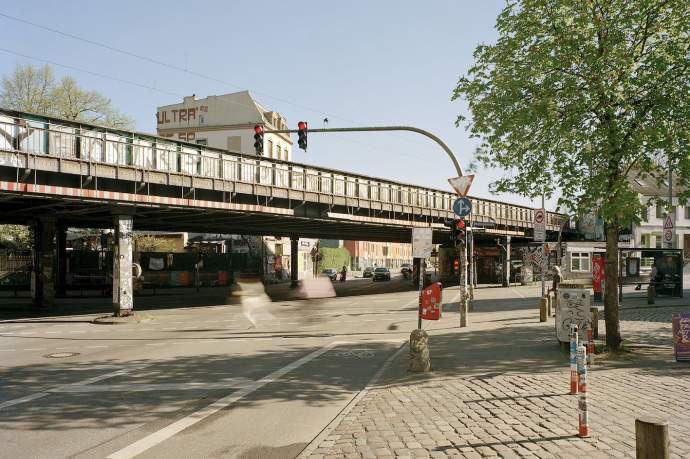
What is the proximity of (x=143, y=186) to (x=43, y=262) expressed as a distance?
10.6 meters

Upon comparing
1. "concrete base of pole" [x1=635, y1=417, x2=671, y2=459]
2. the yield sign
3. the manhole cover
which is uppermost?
the yield sign

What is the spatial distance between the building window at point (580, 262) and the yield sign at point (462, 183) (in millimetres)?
35756

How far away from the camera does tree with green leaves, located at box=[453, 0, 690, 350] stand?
11.0 m

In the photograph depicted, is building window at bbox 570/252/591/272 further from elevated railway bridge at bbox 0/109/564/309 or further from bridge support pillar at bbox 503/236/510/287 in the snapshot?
elevated railway bridge at bbox 0/109/564/309

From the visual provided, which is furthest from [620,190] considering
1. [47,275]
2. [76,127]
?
[47,275]

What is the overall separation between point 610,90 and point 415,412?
7.90 metres

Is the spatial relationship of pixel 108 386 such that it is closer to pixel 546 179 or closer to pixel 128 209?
pixel 546 179

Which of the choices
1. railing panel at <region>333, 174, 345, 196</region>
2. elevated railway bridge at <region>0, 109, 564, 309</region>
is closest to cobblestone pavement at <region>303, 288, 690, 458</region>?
elevated railway bridge at <region>0, 109, 564, 309</region>

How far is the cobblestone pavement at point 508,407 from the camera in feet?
19.6

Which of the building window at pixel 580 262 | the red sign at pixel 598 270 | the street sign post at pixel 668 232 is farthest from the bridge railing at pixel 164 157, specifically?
the building window at pixel 580 262

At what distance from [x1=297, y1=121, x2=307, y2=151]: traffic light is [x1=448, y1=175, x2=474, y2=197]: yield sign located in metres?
5.02

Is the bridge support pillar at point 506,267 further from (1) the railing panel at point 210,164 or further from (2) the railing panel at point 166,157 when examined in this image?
(2) the railing panel at point 166,157

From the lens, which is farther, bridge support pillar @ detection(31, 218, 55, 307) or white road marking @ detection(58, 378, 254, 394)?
bridge support pillar @ detection(31, 218, 55, 307)

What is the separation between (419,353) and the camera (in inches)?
411
